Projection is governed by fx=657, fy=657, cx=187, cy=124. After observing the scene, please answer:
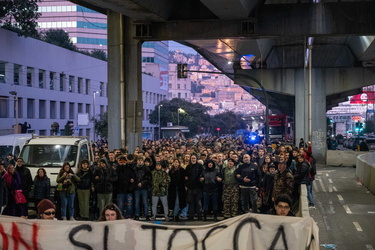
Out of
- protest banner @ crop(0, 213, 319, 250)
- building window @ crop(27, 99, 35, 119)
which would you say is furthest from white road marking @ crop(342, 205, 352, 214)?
building window @ crop(27, 99, 35, 119)

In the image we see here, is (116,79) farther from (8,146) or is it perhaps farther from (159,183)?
(159,183)

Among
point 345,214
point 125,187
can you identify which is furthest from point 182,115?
point 125,187

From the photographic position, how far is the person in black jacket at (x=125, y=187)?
17.2 metres

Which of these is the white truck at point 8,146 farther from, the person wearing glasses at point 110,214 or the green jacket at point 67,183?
the person wearing glasses at point 110,214

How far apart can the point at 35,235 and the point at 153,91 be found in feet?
308

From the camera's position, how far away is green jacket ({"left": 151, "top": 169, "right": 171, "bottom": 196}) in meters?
17.2

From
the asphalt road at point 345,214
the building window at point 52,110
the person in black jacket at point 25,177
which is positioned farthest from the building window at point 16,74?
the person in black jacket at point 25,177

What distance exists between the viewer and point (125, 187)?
17219mm

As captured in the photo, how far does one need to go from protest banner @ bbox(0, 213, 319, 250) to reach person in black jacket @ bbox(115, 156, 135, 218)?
32.0 feet

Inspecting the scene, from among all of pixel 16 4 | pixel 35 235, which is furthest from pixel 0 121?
pixel 35 235

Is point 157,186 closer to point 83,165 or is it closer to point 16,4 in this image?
point 83,165

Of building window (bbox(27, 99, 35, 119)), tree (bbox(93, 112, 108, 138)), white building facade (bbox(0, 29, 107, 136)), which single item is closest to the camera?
white building facade (bbox(0, 29, 107, 136))

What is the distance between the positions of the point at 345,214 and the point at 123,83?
33.9ft

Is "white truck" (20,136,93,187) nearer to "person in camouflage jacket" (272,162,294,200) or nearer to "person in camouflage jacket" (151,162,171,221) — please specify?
"person in camouflage jacket" (151,162,171,221)
